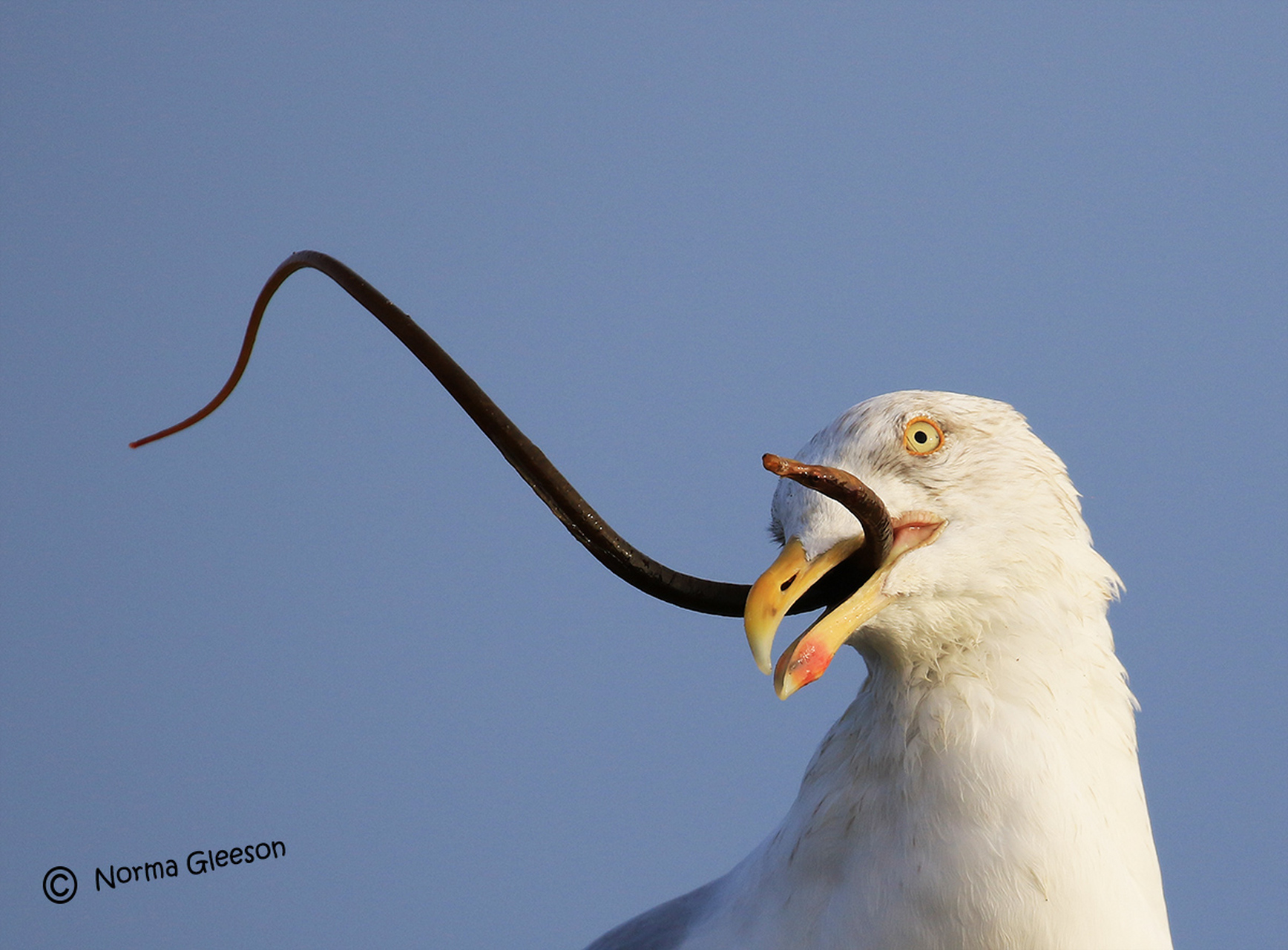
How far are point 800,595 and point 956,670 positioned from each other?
329 millimetres

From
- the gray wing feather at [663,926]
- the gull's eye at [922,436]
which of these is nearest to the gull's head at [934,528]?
the gull's eye at [922,436]

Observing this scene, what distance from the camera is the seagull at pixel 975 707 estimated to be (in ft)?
6.67

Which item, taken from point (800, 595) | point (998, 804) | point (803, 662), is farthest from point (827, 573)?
point (998, 804)

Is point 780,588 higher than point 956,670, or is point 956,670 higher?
point 780,588

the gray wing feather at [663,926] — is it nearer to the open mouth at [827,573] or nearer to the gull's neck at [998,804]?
the gull's neck at [998,804]

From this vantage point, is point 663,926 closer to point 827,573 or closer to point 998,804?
point 998,804

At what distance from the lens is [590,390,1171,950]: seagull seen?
203 cm

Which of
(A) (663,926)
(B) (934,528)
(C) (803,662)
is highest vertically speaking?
(B) (934,528)

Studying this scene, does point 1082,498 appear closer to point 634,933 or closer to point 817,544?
point 817,544

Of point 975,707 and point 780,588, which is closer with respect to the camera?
point 780,588

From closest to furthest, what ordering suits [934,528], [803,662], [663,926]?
[803,662]
[934,528]
[663,926]

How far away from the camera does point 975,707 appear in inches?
82.0

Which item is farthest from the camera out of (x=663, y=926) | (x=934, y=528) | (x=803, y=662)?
(x=663, y=926)

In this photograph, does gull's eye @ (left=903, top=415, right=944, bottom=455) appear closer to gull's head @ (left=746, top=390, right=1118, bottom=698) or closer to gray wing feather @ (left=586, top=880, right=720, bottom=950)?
gull's head @ (left=746, top=390, right=1118, bottom=698)
